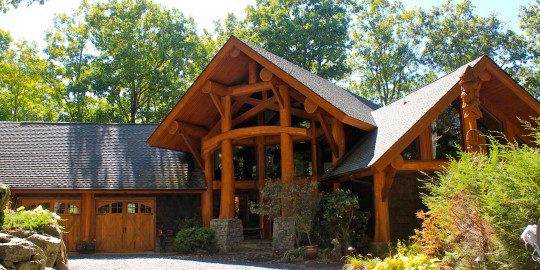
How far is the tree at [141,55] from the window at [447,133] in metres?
21.2

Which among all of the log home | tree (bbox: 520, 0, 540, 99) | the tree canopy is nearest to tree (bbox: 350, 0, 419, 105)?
the tree canopy

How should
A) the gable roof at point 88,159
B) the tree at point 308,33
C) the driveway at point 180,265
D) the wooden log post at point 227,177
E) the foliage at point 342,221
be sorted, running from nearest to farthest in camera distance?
the driveway at point 180,265 < the foliage at point 342,221 < the wooden log post at point 227,177 < the gable roof at point 88,159 < the tree at point 308,33

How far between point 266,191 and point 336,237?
234 centimetres

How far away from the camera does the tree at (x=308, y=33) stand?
31.2 metres

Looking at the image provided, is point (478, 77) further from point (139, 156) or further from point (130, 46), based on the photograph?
point (130, 46)

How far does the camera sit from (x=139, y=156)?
20266mm

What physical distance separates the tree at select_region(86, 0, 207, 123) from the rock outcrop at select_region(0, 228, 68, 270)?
21709 mm

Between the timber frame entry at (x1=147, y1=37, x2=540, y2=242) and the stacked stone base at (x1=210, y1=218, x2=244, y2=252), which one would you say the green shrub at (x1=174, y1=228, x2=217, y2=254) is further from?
the timber frame entry at (x1=147, y1=37, x2=540, y2=242)

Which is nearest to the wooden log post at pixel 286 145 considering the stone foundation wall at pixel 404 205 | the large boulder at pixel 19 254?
the stone foundation wall at pixel 404 205

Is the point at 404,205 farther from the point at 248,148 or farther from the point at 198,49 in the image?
the point at 198,49

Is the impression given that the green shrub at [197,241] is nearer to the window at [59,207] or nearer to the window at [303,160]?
the window at [303,160]

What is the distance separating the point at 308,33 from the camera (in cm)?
3116

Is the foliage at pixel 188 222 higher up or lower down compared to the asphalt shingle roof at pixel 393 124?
lower down

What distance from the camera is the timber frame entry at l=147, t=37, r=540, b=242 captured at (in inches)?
502
